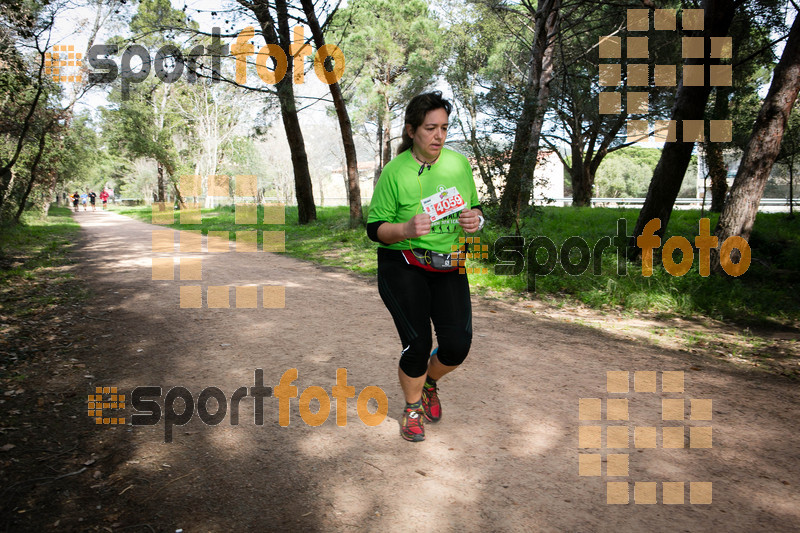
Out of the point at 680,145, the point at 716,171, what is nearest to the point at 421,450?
the point at 680,145

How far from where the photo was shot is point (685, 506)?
105 inches

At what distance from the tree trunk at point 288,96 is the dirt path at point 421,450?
11.1 meters

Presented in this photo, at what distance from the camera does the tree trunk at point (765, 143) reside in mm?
7488

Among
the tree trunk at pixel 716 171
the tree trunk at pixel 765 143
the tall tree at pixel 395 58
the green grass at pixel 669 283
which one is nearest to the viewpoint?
the green grass at pixel 669 283

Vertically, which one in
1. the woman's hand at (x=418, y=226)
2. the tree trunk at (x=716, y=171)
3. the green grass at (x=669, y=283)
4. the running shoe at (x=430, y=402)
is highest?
the tree trunk at (x=716, y=171)

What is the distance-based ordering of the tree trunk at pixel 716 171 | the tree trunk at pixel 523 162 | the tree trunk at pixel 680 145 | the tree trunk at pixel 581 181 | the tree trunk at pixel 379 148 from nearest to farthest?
1. the tree trunk at pixel 680 145
2. the tree trunk at pixel 523 162
3. the tree trunk at pixel 716 171
4. the tree trunk at pixel 581 181
5. the tree trunk at pixel 379 148

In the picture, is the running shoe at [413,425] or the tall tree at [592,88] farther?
the tall tree at [592,88]

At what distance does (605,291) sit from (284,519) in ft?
21.7

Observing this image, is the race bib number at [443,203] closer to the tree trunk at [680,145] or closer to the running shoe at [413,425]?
the running shoe at [413,425]

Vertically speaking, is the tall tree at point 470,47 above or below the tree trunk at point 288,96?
above

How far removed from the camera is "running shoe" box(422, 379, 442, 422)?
3.58 m

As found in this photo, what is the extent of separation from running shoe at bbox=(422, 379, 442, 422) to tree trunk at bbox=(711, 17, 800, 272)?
6.56 metres

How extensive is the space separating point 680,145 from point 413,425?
Answer: 8267 millimetres

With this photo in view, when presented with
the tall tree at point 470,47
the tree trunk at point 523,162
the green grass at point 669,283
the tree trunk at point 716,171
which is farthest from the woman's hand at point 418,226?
the tall tree at point 470,47
